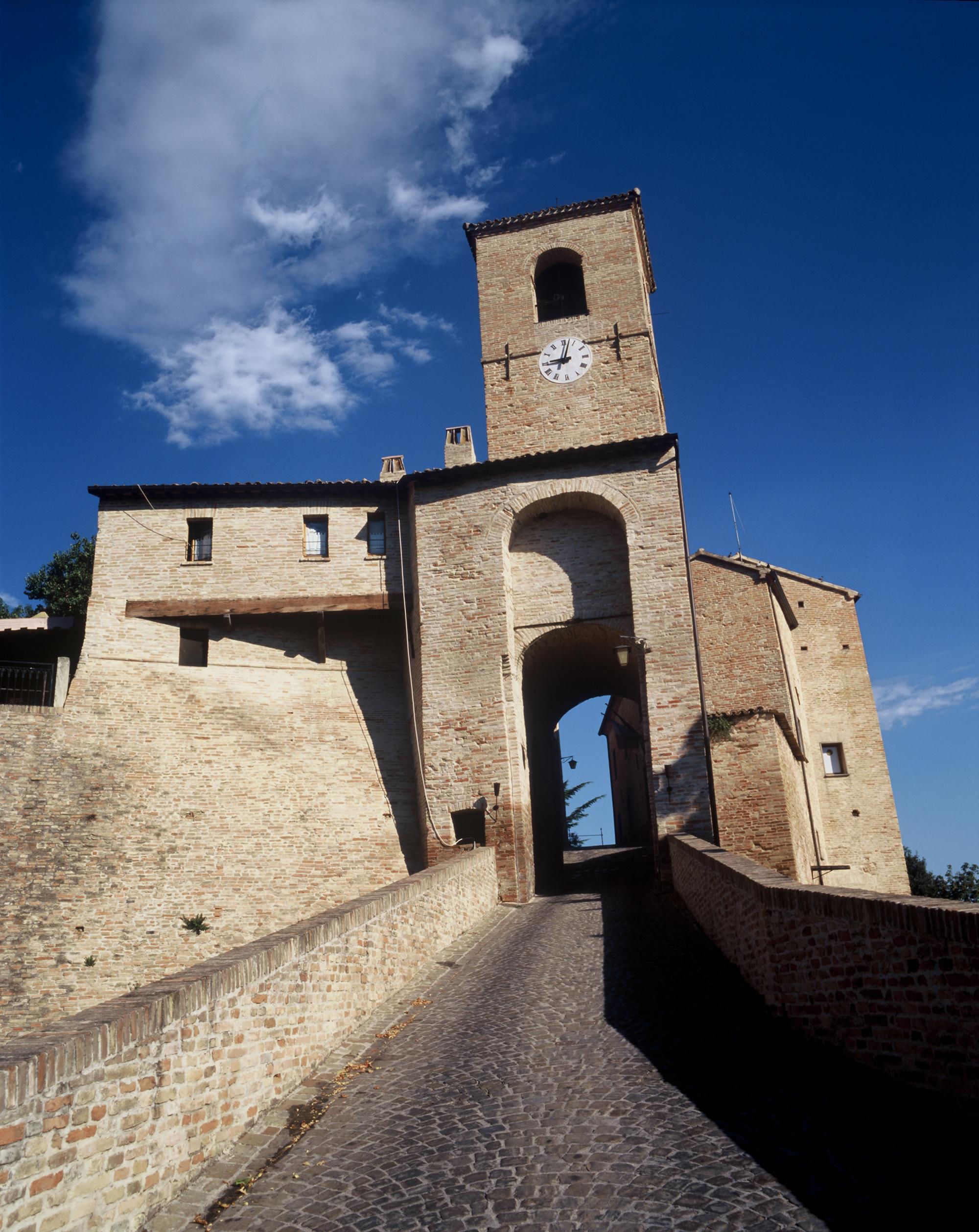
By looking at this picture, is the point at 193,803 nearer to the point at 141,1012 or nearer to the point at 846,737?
the point at 141,1012

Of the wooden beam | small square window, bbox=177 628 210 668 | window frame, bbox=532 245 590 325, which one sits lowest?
small square window, bbox=177 628 210 668

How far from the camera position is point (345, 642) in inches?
711

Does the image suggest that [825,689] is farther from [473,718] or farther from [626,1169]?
[626,1169]

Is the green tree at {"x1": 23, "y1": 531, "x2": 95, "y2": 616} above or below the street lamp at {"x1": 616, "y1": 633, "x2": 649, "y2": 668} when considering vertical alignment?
above

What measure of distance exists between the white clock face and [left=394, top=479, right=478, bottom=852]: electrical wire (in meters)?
4.52

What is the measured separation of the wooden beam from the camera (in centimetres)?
1722

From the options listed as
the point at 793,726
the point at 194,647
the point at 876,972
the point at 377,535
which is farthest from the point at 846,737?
the point at 876,972

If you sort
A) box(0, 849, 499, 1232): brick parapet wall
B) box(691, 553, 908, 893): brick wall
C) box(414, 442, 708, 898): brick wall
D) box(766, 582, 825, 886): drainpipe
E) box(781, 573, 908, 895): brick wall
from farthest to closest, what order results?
box(781, 573, 908, 895): brick wall < box(766, 582, 825, 886): drainpipe < box(414, 442, 708, 898): brick wall < box(691, 553, 908, 893): brick wall < box(0, 849, 499, 1232): brick parapet wall

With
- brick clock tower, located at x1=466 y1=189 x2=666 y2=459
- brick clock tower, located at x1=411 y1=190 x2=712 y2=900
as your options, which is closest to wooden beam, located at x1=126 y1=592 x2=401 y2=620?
brick clock tower, located at x1=411 y1=190 x2=712 y2=900

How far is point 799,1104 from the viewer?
16.1ft

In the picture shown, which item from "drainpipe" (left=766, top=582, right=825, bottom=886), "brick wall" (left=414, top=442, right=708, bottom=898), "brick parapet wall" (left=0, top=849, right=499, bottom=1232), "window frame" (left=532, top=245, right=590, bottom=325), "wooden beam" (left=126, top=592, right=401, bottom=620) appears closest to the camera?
"brick parapet wall" (left=0, top=849, right=499, bottom=1232)

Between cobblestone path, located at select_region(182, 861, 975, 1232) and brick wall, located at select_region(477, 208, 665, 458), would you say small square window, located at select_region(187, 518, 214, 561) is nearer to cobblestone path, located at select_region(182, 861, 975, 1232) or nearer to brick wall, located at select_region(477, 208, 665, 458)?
brick wall, located at select_region(477, 208, 665, 458)

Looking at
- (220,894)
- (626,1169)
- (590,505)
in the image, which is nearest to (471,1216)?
(626,1169)

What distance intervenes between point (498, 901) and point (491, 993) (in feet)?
21.3
